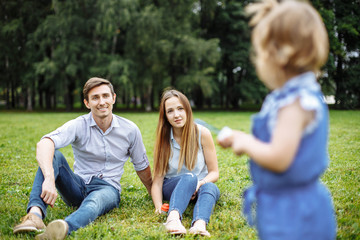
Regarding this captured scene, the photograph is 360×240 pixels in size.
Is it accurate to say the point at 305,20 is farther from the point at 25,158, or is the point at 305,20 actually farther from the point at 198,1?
the point at 198,1

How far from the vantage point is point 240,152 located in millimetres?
1403

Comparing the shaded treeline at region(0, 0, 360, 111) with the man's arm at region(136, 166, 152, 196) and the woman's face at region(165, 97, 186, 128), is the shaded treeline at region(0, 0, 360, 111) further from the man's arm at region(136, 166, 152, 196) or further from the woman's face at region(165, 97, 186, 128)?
the woman's face at region(165, 97, 186, 128)

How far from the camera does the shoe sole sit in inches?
103

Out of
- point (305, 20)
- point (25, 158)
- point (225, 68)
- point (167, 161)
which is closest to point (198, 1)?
point (225, 68)

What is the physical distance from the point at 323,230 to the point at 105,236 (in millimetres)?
2050

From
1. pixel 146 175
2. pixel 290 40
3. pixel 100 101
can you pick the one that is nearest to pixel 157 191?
pixel 146 175

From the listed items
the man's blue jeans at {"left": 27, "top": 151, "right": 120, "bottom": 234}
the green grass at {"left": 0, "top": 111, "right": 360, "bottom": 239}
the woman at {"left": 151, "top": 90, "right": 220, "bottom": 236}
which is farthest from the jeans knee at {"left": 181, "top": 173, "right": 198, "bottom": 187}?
the man's blue jeans at {"left": 27, "top": 151, "right": 120, "bottom": 234}

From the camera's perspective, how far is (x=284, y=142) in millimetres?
1291

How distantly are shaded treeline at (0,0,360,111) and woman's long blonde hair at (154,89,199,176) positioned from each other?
19391 millimetres

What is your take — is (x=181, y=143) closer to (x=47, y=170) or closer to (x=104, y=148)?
(x=104, y=148)

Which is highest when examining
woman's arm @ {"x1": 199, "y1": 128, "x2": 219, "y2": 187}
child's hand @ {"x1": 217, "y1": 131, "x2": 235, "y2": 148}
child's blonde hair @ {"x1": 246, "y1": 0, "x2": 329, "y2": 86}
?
child's blonde hair @ {"x1": 246, "y1": 0, "x2": 329, "y2": 86}

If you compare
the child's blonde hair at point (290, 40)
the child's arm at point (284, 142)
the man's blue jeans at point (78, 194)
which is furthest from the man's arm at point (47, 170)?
the child's blonde hair at point (290, 40)

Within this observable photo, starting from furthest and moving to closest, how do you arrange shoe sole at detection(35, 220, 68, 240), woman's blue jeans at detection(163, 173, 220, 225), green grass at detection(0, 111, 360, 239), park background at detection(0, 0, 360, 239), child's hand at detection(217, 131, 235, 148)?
1. park background at detection(0, 0, 360, 239)
2. woman's blue jeans at detection(163, 173, 220, 225)
3. green grass at detection(0, 111, 360, 239)
4. shoe sole at detection(35, 220, 68, 240)
5. child's hand at detection(217, 131, 235, 148)

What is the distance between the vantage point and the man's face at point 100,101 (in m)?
3.44
